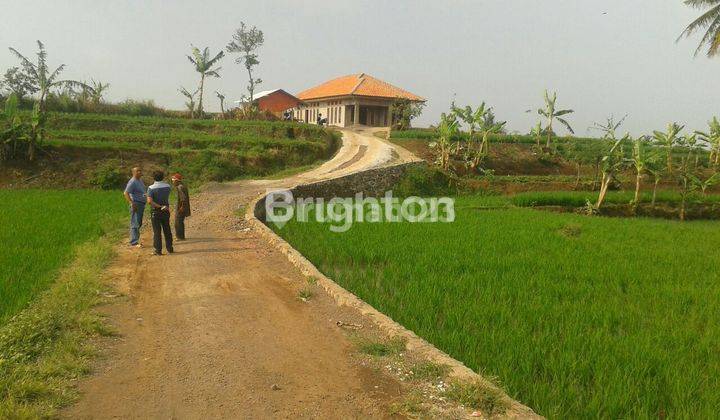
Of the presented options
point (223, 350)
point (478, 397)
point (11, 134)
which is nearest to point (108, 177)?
point (11, 134)

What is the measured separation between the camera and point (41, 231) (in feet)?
27.0

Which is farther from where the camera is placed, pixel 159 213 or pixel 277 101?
pixel 277 101

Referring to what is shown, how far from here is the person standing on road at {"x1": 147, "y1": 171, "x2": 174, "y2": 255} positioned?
7.65m

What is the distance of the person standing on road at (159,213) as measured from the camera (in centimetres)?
765

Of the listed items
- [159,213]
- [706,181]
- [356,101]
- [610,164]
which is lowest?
[159,213]

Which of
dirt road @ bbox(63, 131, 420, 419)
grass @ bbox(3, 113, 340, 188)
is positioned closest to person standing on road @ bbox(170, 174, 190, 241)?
dirt road @ bbox(63, 131, 420, 419)

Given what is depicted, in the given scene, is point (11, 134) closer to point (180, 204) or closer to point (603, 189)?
point (180, 204)

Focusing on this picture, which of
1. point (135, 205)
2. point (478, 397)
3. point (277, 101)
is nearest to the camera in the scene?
point (478, 397)

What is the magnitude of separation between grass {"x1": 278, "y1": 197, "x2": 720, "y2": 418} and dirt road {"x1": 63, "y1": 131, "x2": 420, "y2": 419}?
0.81 metres

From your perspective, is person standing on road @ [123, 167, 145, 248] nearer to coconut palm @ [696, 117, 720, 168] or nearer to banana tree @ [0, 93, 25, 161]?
banana tree @ [0, 93, 25, 161]

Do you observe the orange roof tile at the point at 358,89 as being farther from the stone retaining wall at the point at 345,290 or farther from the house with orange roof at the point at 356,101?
the stone retaining wall at the point at 345,290

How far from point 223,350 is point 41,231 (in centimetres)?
572

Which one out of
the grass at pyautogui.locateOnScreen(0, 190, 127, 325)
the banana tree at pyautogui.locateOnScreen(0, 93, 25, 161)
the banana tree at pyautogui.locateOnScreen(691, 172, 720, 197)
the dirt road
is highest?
the banana tree at pyautogui.locateOnScreen(0, 93, 25, 161)

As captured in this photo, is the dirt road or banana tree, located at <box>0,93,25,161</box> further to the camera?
banana tree, located at <box>0,93,25,161</box>
